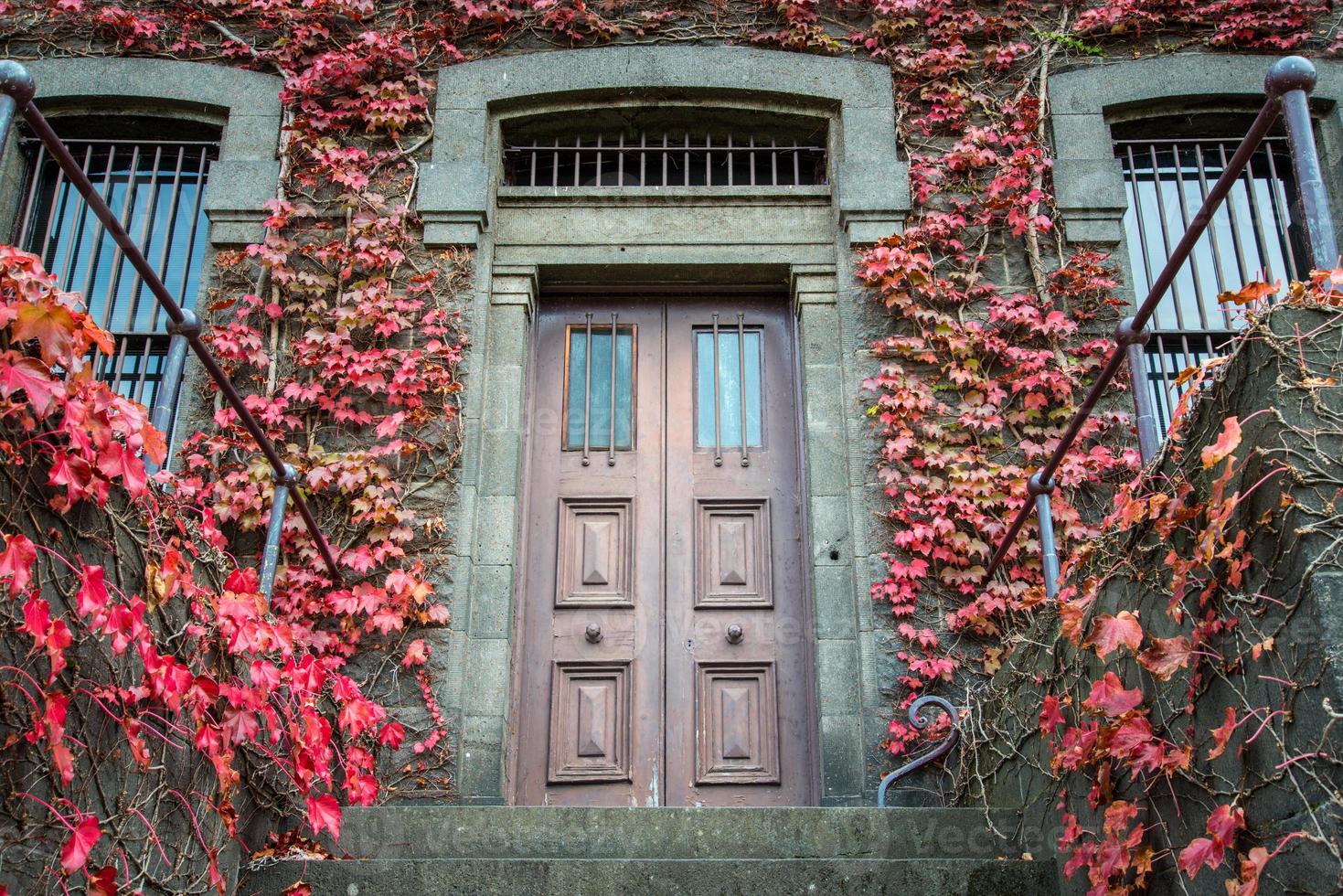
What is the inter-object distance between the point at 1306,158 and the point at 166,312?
337cm

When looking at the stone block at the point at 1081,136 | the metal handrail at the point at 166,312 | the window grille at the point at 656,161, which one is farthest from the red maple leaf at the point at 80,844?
the stone block at the point at 1081,136

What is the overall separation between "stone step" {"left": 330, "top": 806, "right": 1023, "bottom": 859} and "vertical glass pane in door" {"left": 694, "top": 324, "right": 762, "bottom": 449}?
246 centimetres

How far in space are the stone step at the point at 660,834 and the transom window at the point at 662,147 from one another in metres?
3.65

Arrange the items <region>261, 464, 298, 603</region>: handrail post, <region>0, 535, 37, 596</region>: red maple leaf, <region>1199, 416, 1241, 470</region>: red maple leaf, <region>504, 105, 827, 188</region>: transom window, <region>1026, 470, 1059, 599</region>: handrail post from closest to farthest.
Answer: <region>0, 535, 37, 596</region>: red maple leaf < <region>1199, 416, 1241, 470</region>: red maple leaf < <region>1026, 470, 1059, 599</region>: handrail post < <region>261, 464, 298, 603</region>: handrail post < <region>504, 105, 827, 188</region>: transom window

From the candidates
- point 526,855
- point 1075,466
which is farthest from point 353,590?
point 1075,466

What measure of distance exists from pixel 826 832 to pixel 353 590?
8.17 feet

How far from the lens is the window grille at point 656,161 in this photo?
645 centimetres

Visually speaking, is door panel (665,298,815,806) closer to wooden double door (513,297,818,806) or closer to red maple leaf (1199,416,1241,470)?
wooden double door (513,297,818,806)

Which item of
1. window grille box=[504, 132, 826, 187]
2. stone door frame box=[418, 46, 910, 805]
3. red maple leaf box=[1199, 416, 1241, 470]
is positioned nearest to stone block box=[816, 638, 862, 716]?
stone door frame box=[418, 46, 910, 805]

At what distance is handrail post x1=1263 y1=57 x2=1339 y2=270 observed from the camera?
2709mm

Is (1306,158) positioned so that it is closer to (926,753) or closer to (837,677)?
(926,753)

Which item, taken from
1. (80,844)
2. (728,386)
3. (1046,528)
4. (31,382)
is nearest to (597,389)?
(728,386)

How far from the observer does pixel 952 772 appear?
4.83 m

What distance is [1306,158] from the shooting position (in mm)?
2809
